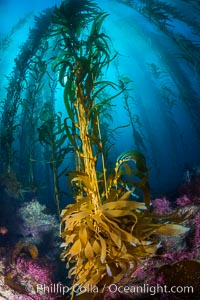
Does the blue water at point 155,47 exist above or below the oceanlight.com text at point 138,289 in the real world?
above

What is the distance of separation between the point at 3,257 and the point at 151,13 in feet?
25.9

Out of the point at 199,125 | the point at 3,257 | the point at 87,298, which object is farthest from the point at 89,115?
the point at 199,125

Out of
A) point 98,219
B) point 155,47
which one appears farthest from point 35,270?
point 155,47

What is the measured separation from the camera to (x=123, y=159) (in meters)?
2.69

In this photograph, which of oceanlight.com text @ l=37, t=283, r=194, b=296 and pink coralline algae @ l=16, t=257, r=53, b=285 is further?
pink coralline algae @ l=16, t=257, r=53, b=285

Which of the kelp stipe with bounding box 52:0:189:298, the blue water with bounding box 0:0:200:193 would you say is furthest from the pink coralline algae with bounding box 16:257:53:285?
the blue water with bounding box 0:0:200:193

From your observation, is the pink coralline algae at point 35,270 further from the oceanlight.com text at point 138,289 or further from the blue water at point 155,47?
the blue water at point 155,47

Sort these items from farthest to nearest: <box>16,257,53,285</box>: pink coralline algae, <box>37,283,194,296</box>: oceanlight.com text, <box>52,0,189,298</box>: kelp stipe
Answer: <box>16,257,53,285</box>: pink coralline algae → <box>52,0,189,298</box>: kelp stipe → <box>37,283,194,296</box>: oceanlight.com text

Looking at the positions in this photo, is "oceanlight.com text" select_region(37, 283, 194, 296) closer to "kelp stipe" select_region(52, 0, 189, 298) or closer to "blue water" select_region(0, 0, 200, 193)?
"kelp stipe" select_region(52, 0, 189, 298)

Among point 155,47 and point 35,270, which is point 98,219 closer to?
point 35,270

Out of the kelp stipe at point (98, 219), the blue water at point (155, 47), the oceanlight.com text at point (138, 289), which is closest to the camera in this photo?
the oceanlight.com text at point (138, 289)

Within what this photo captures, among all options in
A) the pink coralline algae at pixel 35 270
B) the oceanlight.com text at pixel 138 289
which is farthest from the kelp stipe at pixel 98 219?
the pink coralline algae at pixel 35 270

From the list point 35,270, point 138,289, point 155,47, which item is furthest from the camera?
point 155,47

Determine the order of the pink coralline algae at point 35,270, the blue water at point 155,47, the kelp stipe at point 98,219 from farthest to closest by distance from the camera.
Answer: the blue water at point 155,47, the pink coralline algae at point 35,270, the kelp stipe at point 98,219
